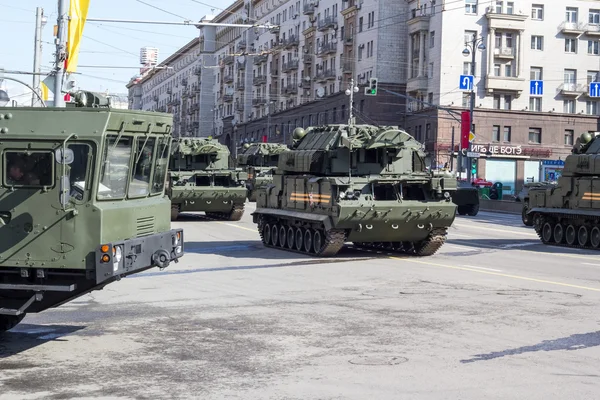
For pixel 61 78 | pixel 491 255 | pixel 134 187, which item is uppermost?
pixel 61 78

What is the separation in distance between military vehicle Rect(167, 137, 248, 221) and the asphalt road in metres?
14.8

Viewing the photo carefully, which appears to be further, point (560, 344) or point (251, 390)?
point (560, 344)

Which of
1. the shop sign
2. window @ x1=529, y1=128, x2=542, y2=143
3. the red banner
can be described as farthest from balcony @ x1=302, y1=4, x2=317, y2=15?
the red banner

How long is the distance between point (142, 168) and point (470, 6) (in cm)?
6054

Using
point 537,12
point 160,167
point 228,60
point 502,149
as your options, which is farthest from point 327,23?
point 160,167

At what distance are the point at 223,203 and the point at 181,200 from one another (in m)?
1.51

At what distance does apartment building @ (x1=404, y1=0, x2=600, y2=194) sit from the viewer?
68.9m

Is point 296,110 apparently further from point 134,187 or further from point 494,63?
point 134,187

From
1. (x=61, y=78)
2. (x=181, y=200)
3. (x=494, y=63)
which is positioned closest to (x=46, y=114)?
(x=61, y=78)

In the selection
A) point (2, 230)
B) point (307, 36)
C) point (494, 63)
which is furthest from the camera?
point (307, 36)

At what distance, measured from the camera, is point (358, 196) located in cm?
2211

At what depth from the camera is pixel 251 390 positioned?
8.91 m

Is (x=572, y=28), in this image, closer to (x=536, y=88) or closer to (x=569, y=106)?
(x=569, y=106)

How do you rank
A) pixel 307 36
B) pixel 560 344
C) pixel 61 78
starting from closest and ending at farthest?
pixel 560 344 → pixel 61 78 → pixel 307 36
